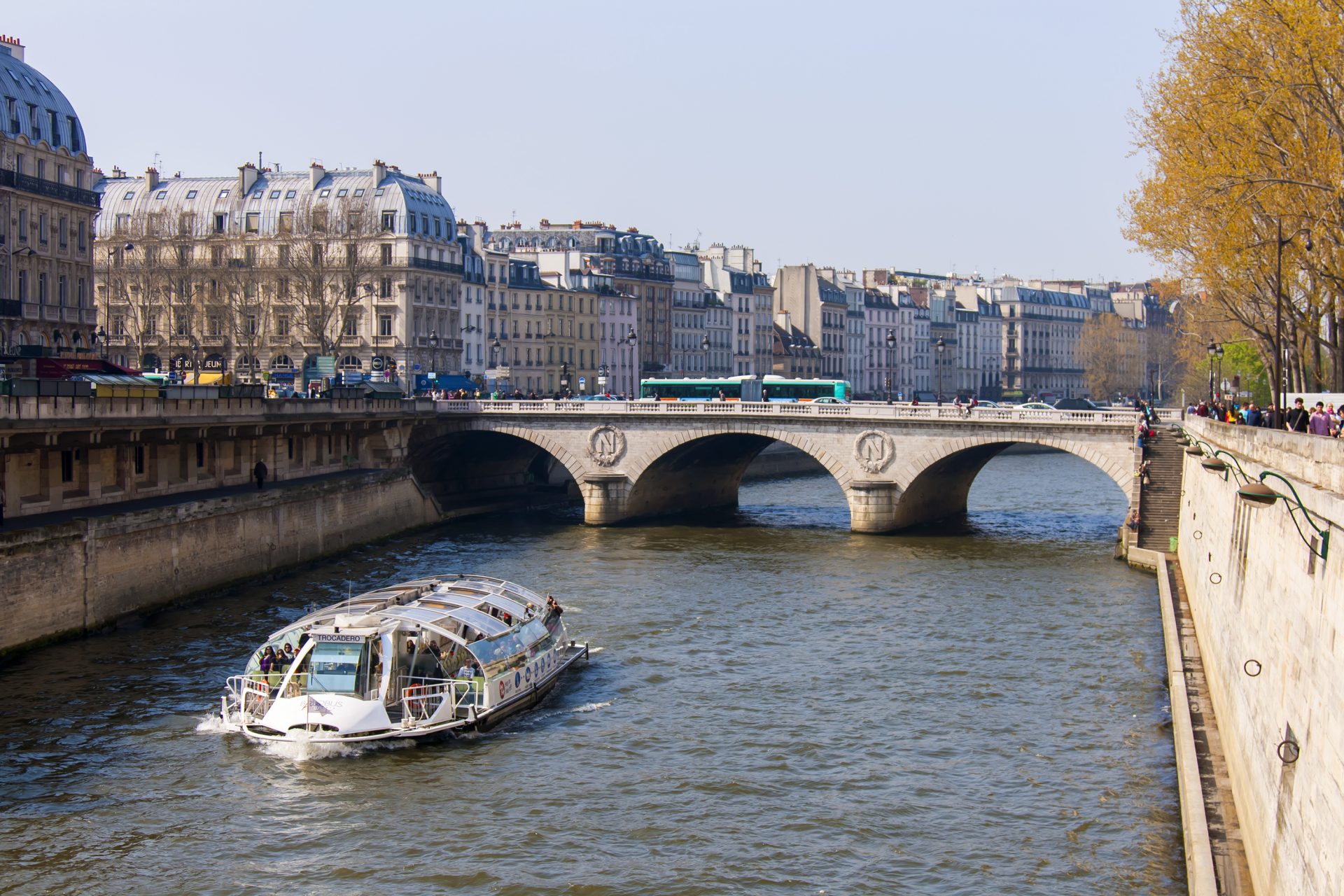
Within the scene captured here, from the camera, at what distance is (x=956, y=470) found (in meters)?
73.7

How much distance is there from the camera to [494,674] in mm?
34312

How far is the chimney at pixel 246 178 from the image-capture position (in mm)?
109688

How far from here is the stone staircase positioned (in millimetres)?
57688

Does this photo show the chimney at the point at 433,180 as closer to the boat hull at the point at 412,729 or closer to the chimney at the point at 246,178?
the chimney at the point at 246,178

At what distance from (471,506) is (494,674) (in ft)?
147

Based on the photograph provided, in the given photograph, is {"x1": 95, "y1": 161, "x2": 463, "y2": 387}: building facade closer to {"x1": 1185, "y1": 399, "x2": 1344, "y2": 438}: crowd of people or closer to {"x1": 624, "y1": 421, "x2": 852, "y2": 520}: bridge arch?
{"x1": 624, "y1": 421, "x2": 852, "y2": 520}: bridge arch

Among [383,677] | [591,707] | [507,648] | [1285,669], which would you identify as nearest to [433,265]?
[507,648]

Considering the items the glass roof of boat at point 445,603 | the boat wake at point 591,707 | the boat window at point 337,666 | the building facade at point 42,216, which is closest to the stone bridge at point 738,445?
the building facade at point 42,216

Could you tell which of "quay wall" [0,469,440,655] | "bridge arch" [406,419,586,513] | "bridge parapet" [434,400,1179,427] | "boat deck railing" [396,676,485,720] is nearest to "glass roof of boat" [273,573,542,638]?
"boat deck railing" [396,676,485,720]

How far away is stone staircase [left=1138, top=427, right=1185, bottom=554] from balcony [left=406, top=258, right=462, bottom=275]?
60.9 metres

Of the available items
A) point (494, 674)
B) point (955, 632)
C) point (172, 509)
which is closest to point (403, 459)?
point (172, 509)

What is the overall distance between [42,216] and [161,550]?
37.9 m

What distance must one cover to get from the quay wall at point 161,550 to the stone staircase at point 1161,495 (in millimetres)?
30053

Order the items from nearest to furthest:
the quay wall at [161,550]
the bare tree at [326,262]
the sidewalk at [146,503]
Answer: the quay wall at [161,550], the sidewalk at [146,503], the bare tree at [326,262]
